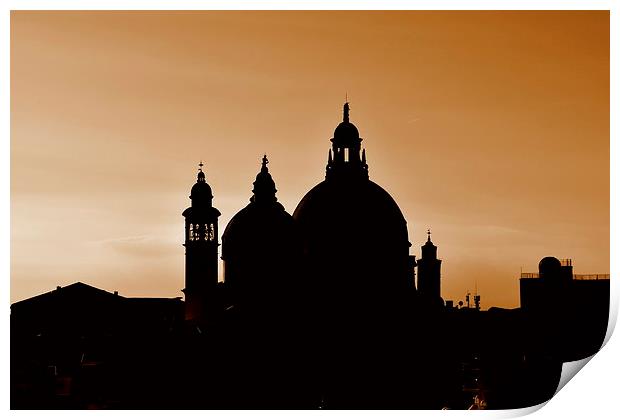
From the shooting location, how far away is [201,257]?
93.4 ft

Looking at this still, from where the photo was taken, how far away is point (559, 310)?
22.3 meters

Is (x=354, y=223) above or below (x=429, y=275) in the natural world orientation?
above

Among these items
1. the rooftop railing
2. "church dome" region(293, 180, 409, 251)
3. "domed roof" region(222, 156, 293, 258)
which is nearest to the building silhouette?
"church dome" region(293, 180, 409, 251)

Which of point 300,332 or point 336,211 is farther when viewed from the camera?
point 336,211

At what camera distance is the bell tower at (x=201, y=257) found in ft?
Answer: 91.8

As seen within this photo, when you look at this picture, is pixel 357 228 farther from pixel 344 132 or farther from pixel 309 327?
pixel 309 327

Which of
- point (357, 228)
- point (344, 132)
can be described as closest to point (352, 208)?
point (357, 228)

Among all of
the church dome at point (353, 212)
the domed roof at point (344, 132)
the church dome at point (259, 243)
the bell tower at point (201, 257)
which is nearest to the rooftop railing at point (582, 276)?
the church dome at point (259, 243)

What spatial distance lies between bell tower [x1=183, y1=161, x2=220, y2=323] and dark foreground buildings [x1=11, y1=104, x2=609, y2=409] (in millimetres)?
27

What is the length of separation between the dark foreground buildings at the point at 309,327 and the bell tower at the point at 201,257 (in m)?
0.03

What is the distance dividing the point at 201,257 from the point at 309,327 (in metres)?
4.55

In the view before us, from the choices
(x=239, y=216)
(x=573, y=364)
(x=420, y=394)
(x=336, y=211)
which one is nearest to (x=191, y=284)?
(x=239, y=216)
